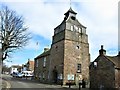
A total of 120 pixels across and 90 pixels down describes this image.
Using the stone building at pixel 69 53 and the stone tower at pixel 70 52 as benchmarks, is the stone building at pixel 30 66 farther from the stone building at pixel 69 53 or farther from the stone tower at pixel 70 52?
the stone tower at pixel 70 52

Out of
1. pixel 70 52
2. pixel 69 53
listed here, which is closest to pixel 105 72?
pixel 69 53

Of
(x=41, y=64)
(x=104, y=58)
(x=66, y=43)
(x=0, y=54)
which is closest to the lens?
(x=0, y=54)

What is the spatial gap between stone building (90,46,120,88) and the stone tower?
8.58 m

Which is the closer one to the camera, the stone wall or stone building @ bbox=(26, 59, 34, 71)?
the stone wall

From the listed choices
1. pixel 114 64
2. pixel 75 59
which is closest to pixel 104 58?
pixel 114 64

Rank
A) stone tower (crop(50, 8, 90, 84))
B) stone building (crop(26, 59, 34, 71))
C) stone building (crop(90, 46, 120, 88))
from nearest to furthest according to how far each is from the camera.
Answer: stone building (crop(90, 46, 120, 88)) → stone tower (crop(50, 8, 90, 84)) → stone building (crop(26, 59, 34, 71))

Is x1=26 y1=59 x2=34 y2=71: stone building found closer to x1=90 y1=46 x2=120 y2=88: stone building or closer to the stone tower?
the stone tower

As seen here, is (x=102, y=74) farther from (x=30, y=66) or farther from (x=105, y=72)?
(x=30, y=66)

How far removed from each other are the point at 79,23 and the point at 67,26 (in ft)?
14.0

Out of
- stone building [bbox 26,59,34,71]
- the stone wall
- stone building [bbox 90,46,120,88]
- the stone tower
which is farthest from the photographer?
stone building [bbox 26,59,34,71]

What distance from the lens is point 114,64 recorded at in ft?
108

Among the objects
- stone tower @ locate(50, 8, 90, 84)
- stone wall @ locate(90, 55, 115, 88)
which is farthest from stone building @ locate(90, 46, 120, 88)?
stone tower @ locate(50, 8, 90, 84)

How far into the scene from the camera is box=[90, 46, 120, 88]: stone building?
32.7 meters

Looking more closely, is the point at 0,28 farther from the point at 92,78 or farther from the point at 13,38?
the point at 92,78
